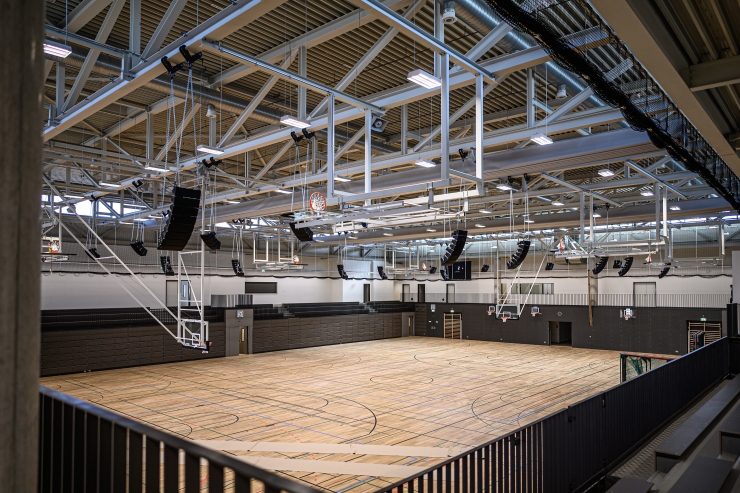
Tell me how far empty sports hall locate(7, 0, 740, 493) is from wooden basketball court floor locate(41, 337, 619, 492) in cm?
9

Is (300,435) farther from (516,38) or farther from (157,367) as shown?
(157,367)

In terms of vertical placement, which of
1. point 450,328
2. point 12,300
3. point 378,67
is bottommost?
point 450,328

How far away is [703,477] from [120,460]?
182 inches

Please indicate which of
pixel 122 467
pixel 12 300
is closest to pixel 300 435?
pixel 122 467

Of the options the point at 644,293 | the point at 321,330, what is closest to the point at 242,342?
the point at 321,330

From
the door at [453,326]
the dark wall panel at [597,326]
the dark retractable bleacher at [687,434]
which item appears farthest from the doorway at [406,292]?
the dark retractable bleacher at [687,434]

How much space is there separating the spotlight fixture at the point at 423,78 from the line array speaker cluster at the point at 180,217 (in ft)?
9.63

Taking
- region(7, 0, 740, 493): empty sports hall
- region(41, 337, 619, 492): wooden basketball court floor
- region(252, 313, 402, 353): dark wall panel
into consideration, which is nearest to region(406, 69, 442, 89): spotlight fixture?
region(7, 0, 740, 493): empty sports hall

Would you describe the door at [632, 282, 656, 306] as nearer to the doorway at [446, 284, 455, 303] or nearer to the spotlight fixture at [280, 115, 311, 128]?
the doorway at [446, 284, 455, 303]

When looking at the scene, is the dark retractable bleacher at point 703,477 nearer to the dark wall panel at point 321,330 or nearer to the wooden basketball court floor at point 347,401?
the wooden basketball court floor at point 347,401

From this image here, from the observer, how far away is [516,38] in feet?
20.4

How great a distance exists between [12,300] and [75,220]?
2068cm

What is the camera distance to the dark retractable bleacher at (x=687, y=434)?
542cm

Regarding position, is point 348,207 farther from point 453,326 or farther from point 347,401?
point 453,326
